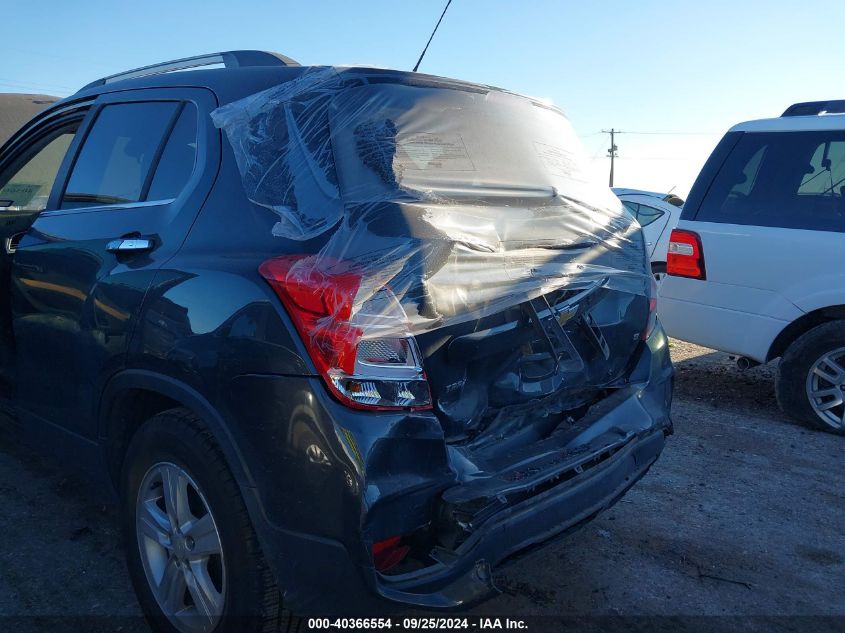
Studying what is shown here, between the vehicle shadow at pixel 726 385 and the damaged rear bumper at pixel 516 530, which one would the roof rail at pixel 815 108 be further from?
the damaged rear bumper at pixel 516 530

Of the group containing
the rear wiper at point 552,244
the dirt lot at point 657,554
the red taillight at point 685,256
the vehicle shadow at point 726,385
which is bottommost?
the vehicle shadow at point 726,385

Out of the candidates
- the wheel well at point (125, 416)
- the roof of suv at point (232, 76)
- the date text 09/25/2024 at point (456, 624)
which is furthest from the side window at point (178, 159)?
the date text 09/25/2024 at point (456, 624)

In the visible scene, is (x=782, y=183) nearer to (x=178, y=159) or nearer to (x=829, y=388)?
(x=829, y=388)

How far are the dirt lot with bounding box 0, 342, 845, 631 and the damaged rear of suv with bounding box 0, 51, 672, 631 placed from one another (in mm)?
522

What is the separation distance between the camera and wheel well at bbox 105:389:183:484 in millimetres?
2504

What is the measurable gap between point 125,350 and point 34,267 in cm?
93

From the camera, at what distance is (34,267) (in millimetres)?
3105

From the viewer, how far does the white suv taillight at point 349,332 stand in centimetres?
197

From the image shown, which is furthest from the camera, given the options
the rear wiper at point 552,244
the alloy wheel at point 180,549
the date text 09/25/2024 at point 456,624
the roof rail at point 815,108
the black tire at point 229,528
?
the roof rail at point 815,108

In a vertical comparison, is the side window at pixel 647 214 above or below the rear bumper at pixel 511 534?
below

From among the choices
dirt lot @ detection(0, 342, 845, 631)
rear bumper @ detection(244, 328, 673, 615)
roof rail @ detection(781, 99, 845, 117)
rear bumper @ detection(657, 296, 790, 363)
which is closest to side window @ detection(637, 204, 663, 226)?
roof rail @ detection(781, 99, 845, 117)

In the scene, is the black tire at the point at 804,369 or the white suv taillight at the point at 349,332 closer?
the white suv taillight at the point at 349,332

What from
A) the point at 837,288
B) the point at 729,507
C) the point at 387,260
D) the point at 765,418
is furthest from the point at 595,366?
the point at 765,418

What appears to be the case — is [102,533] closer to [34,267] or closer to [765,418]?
[34,267]
